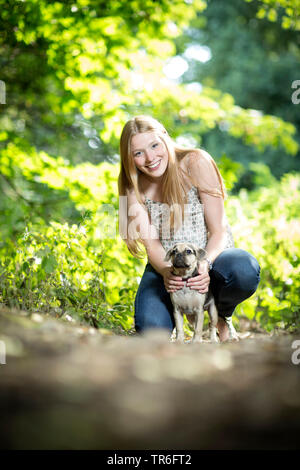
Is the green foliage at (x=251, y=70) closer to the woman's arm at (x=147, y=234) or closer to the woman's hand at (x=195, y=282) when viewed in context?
the woman's arm at (x=147, y=234)

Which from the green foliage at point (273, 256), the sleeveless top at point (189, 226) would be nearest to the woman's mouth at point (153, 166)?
the sleeveless top at point (189, 226)

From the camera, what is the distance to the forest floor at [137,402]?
934 millimetres

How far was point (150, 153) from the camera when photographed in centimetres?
301

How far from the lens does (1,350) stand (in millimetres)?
1186

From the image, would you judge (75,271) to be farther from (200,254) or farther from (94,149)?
(94,149)

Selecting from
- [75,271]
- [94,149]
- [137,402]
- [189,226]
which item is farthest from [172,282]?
[94,149]

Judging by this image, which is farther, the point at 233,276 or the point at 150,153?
the point at 150,153

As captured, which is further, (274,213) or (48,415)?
(274,213)

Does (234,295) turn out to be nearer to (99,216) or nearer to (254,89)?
(99,216)

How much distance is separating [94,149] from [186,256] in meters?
4.78

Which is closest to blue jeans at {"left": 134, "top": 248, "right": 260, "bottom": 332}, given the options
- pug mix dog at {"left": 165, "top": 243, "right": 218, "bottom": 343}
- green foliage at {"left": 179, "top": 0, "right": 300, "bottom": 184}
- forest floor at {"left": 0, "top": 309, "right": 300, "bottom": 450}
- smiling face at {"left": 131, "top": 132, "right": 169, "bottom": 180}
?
pug mix dog at {"left": 165, "top": 243, "right": 218, "bottom": 343}

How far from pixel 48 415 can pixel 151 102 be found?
491 centimetres

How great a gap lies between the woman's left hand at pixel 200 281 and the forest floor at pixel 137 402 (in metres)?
1.56

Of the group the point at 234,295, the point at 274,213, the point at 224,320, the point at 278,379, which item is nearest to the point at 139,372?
the point at 278,379
